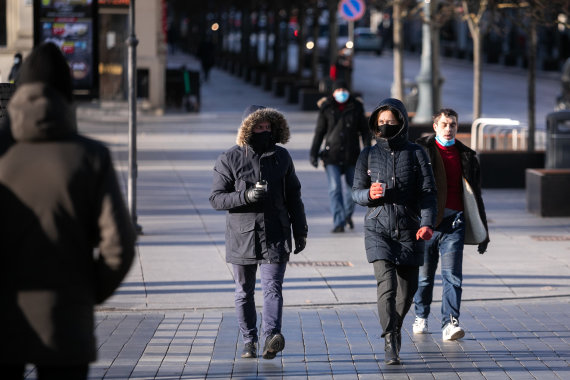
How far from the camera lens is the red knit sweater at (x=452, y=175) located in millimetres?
8141

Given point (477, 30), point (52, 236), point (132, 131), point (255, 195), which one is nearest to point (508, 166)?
point (477, 30)

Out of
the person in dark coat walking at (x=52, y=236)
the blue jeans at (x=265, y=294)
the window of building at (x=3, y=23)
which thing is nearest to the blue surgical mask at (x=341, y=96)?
the blue jeans at (x=265, y=294)

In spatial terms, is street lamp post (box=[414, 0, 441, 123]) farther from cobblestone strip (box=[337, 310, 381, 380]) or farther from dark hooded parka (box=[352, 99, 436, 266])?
dark hooded parka (box=[352, 99, 436, 266])

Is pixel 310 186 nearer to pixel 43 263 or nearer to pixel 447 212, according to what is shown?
pixel 447 212

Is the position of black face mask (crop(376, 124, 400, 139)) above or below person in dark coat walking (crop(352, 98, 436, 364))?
above

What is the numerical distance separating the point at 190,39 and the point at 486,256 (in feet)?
229

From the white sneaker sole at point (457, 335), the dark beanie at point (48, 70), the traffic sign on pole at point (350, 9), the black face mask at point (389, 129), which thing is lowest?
the white sneaker sole at point (457, 335)

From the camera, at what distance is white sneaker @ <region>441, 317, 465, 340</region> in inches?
321

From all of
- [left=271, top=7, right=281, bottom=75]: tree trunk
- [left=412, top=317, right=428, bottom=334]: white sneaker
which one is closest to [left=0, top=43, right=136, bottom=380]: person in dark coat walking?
[left=412, top=317, right=428, bottom=334]: white sneaker

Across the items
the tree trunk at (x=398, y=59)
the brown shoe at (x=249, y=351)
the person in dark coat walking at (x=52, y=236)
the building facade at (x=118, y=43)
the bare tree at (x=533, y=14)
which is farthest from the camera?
the building facade at (x=118, y=43)

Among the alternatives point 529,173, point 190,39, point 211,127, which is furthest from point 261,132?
point 190,39

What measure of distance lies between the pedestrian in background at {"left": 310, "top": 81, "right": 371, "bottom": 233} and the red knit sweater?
511 centimetres

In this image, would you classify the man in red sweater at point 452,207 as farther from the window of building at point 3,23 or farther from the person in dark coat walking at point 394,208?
the window of building at point 3,23

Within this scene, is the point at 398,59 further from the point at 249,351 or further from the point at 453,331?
the point at 249,351
